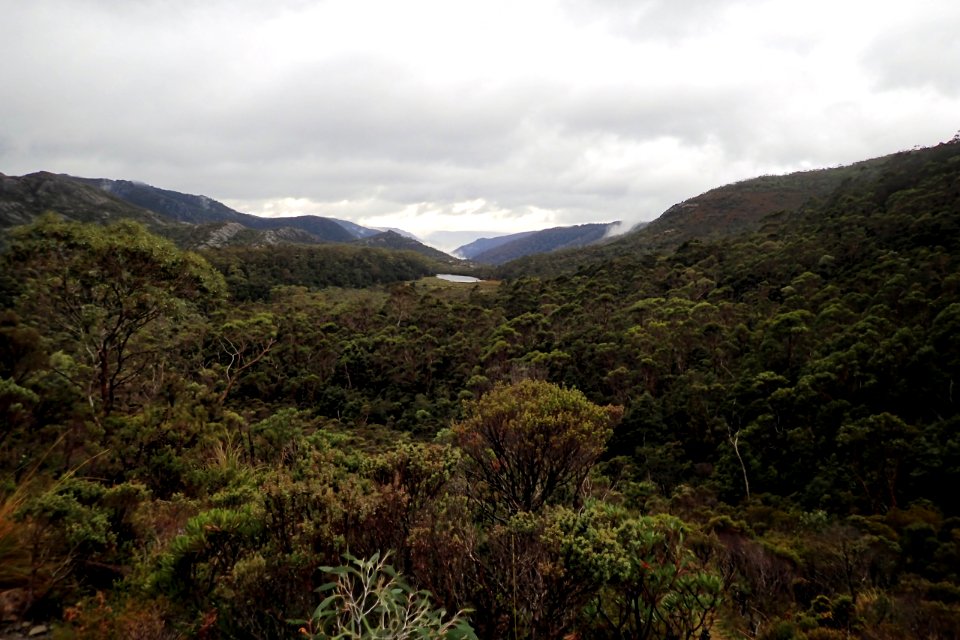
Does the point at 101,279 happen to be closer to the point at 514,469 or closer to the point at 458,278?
the point at 514,469

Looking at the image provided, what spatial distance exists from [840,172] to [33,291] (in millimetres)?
111334

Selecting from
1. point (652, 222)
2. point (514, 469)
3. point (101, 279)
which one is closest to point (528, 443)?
point (514, 469)

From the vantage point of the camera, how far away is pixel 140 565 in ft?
13.7

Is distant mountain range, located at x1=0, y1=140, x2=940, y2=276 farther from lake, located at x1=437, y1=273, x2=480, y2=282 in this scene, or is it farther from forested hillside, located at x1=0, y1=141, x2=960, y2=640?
forested hillside, located at x1=0, y1=141, x2=960, y2=640

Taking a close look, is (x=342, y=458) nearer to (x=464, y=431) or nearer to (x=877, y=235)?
(x=464, y=431)

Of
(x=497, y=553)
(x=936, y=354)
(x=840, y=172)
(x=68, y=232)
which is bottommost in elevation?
(x=936, y=354)

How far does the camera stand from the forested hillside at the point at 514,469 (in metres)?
3.51

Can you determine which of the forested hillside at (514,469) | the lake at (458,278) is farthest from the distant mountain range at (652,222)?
the forested hillside at (514,469)

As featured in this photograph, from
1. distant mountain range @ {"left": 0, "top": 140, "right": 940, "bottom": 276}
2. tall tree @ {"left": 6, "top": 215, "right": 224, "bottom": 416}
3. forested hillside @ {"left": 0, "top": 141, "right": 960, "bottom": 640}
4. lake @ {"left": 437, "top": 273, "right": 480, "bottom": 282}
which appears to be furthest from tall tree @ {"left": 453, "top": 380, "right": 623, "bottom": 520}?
lake @ {"left": 437, "top": 273, "right": 480, "bottom": 282}

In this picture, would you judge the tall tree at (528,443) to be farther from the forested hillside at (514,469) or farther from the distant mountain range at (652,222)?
the distant mountain range at (652,222)

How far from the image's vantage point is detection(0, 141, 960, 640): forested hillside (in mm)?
3506

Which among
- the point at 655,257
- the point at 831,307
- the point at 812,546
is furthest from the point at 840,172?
the point at 812,546

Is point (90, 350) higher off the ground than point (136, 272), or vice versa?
point (136, 272)

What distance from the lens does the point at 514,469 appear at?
5859mm
